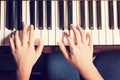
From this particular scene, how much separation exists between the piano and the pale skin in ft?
0.16

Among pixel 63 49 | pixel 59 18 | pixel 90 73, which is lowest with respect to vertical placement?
pixel 90 73

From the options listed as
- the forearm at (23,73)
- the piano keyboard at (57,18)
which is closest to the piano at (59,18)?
the piano keyboard at (57,18)

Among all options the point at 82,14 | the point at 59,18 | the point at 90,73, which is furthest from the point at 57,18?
the point at 90,73

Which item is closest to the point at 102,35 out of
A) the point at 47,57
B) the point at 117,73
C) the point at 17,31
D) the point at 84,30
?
the point at 84,30

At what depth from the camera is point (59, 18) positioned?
131 centimetres

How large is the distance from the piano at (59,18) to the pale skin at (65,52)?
0.05 meters

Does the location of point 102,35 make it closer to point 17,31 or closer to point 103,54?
point 103,54

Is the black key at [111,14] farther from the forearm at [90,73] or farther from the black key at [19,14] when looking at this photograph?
the black key at [19,14]

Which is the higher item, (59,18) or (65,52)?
(59,18)

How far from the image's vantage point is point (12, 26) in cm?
130

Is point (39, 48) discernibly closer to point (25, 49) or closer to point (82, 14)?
point (25, 49)

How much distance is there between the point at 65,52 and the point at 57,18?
0.19 metres

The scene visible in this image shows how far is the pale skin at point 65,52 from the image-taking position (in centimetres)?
119

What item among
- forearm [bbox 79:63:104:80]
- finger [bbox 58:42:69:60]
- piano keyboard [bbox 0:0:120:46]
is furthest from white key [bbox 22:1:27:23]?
forearm [bbox 79:63:104:80]
